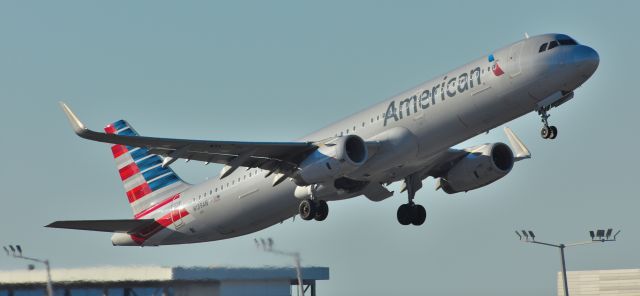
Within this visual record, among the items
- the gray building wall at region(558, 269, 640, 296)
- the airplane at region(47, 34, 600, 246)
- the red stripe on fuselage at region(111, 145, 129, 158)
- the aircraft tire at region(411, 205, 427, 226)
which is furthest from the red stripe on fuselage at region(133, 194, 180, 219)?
the gray building wall at region(558, 269, 640, 296)

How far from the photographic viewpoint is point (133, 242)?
54.0 metres

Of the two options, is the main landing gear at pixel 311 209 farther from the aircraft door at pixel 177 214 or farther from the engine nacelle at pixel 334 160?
the aircraft door at pixel 177 214

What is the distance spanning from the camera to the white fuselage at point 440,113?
40.0 metres

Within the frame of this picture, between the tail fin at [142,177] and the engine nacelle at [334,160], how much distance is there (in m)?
11.9

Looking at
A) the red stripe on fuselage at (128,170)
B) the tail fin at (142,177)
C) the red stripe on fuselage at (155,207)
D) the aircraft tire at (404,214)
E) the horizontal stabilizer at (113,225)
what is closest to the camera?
the aircraft tire at (404,214)

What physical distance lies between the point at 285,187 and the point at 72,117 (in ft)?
31.6

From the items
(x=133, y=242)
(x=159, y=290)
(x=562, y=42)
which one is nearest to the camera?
(x=562, y=42)

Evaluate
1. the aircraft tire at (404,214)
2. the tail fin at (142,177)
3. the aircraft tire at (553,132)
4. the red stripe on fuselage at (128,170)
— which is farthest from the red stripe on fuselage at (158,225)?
the aircraft tire at (553,132)

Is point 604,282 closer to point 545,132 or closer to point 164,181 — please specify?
point 164,181

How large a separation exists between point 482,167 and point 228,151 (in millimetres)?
11020

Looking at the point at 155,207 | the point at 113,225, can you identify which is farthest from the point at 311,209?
the point at 113,225

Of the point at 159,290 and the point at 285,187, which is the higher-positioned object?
the point at 285,187

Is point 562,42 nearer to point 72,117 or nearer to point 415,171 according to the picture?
point 415,171

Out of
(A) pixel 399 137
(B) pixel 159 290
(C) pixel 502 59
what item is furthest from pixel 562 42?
(B) pixel 159 290
